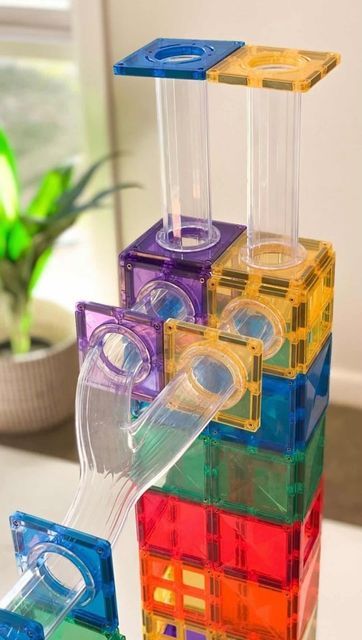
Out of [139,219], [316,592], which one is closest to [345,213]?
[139,219]

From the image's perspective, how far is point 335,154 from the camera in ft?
6.40

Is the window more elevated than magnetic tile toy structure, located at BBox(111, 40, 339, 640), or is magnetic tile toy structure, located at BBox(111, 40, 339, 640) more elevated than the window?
the window

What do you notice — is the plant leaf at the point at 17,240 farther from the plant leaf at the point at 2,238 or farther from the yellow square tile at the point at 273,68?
the yellow square tile at the point at 273,68

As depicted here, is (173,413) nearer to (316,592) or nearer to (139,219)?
(316,592)

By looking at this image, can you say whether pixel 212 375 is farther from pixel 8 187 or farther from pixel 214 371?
pixel 8 187

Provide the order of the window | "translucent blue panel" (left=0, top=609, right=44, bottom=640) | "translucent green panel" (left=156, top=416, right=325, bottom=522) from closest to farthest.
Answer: "translucent blue panel" (left=0, top=609, right=44, bottom=640) < "translucent green panel" (left=156, top=416, right=325, bottom=522) < the window

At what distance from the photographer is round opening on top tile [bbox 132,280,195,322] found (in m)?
0.92

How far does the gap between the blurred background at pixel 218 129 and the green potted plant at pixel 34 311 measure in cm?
9

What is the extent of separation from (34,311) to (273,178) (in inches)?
55.5

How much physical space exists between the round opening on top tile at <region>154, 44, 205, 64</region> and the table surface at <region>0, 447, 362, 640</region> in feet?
2.10

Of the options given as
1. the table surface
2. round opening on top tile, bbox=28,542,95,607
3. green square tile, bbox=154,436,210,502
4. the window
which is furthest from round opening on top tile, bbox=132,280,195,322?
the window

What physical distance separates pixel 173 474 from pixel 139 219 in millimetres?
1303

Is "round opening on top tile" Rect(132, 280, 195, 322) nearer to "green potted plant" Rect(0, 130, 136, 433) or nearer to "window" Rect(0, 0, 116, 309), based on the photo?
"green potted plant" Rect(0, 130, 136, 433)

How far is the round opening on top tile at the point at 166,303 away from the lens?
92 cm
